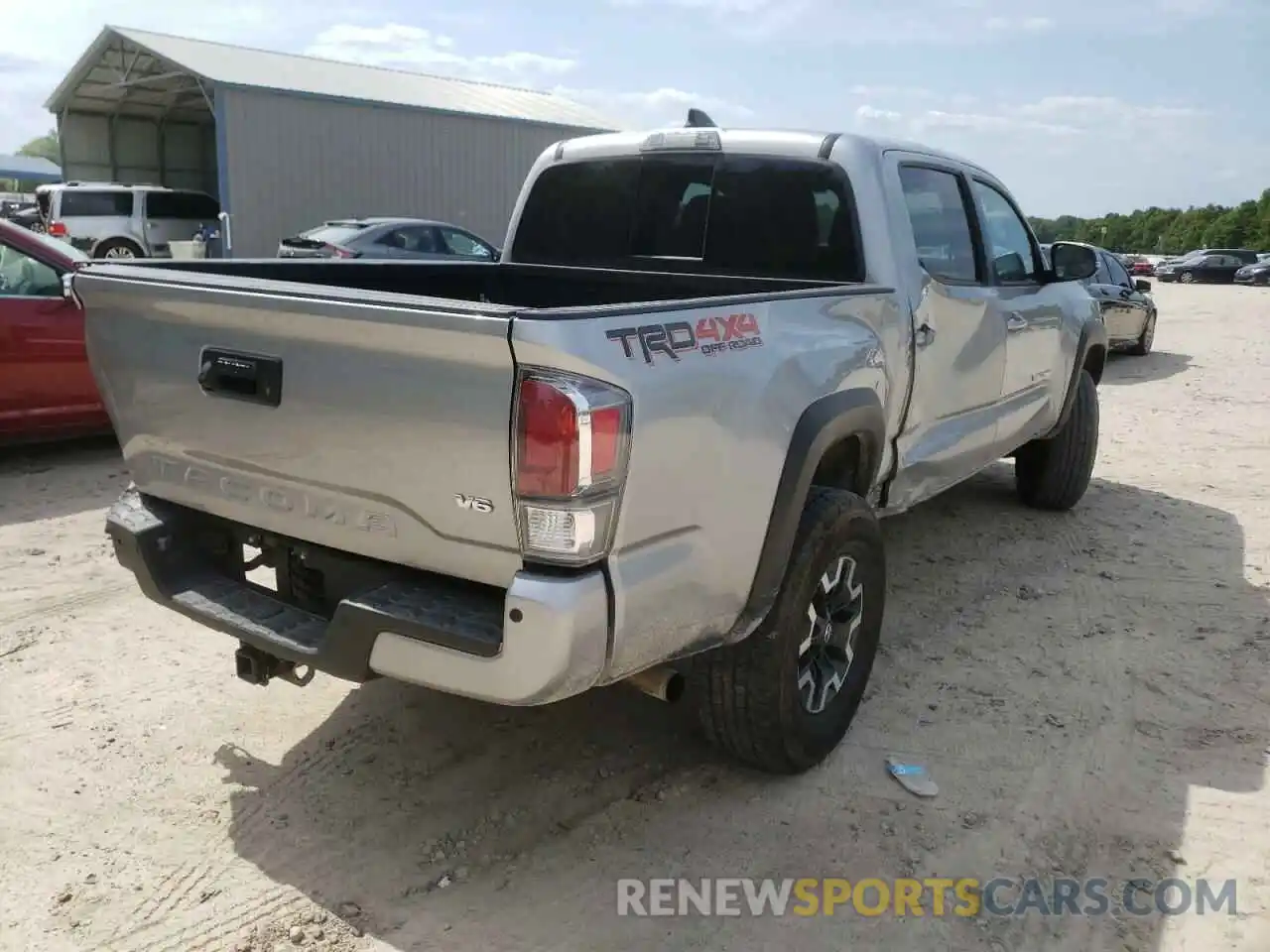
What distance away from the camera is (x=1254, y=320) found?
72.3ft

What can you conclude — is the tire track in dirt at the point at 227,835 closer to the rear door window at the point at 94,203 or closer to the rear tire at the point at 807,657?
the rear tire at the point at 807,657

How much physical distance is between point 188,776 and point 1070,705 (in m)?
3.11

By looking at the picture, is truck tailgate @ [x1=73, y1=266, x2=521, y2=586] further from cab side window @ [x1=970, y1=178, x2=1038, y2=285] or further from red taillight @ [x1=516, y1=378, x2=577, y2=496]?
cab side window @ [x1=970, y1=178, x2=1038, y2=285]

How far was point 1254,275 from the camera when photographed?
38.7 meters

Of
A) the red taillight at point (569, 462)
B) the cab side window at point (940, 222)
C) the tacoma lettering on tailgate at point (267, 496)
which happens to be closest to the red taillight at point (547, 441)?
the red taillight at point (569, 462)

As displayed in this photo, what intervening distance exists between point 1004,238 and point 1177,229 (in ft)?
202

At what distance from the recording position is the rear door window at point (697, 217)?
4.01 m

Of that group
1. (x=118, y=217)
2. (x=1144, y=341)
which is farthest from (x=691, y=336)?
(x=118, y=217)

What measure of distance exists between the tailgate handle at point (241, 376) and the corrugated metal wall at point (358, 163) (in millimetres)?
17311

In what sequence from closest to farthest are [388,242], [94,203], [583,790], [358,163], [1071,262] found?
1. [583,790]
2. [1071,262]
3. [388,242]
4. [358,163]
5. [94,203]

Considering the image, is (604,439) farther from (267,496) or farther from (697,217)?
(697,217)

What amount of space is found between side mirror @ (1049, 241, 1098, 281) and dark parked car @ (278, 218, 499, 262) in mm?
10132

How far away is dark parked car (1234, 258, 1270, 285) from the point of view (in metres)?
38.6

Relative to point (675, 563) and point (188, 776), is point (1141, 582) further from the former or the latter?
point (188, 776)
